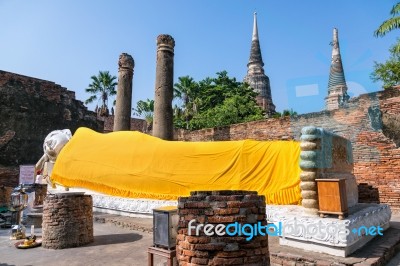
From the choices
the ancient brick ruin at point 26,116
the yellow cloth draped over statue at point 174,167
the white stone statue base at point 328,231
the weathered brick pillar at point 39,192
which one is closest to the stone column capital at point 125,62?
the ancient brick ruin at point 26,116

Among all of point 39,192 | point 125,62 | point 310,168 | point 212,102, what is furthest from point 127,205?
point 212,102

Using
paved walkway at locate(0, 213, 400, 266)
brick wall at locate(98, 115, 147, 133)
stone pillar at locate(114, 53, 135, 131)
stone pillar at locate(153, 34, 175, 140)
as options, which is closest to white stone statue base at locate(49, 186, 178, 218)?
paved walkway at locate(0, 213, 400, 266)

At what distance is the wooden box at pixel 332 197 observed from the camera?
3934mm

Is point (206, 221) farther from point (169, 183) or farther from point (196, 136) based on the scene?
point (196, 136)

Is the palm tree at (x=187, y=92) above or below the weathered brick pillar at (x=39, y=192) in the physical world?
above

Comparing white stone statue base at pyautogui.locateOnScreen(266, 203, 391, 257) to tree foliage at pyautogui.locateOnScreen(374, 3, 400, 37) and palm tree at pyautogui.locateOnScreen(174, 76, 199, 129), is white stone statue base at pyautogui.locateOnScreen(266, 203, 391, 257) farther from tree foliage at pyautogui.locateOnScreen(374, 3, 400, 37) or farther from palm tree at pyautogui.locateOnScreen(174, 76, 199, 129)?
palm tree at pyautogui.locateOnScreen(174, 76, 199, 129)

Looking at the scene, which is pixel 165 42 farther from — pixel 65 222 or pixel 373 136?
pixel 65 222

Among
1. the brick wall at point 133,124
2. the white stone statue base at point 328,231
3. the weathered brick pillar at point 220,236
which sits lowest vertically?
the white stone statue base at point 328,231

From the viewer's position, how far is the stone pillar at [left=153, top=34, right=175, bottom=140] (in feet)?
33.0

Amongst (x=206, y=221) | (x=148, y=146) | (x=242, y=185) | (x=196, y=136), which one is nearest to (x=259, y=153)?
(x=242, y=185)

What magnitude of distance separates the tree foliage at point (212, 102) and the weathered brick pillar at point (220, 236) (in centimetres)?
1440

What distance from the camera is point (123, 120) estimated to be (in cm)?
1201

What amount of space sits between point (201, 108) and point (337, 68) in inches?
572

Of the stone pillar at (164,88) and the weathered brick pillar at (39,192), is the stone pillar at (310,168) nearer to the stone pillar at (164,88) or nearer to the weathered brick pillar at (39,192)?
the stone pillar at (164,88)
